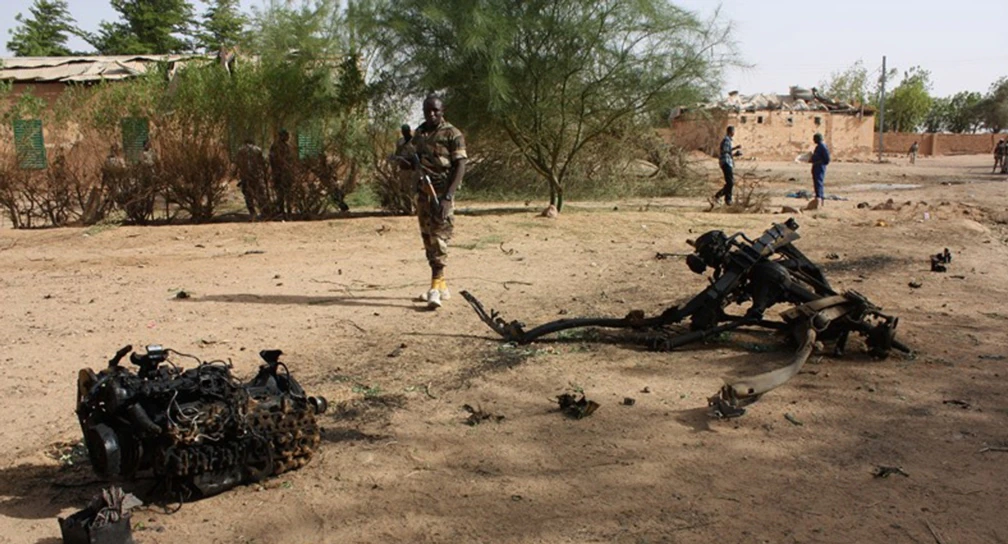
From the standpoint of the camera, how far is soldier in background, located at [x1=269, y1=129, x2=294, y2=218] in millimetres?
13336

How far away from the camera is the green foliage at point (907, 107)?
6241cm

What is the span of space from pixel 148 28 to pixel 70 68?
13003mm

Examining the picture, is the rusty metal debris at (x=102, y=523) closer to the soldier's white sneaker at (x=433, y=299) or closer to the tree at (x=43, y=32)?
the soldier's white sneaker at (x=433, y=299)

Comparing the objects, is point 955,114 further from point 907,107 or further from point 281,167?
point 281,167

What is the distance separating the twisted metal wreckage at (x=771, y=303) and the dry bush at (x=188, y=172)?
908 centimetres

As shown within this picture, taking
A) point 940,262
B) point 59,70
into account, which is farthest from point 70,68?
point 940,262

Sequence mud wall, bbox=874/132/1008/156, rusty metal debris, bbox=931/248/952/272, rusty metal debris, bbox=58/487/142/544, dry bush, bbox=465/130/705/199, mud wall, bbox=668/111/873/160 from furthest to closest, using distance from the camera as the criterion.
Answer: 1. mud wall, bbox=874/132/1008/156
2. mud wall, bbox=668/111/873/160
3. dry bush, bbox=465/130/705/199
4. rusty metal debris, bbox=931/248/952/272
5. rusty metal debris, bbox=58/487/142/544

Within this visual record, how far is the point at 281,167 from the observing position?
43.9ft

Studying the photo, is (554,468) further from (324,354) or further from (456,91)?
(456,91)

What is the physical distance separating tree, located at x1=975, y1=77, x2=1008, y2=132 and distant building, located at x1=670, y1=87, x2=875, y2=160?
26.5 m

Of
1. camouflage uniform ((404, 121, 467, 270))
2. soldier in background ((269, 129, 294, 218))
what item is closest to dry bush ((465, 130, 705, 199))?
soldier in background ((269, 129, 294, 218))

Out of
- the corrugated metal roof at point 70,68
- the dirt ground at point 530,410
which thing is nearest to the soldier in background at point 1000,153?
the dirt ground at point 530,410

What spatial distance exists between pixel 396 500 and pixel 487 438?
708 mm

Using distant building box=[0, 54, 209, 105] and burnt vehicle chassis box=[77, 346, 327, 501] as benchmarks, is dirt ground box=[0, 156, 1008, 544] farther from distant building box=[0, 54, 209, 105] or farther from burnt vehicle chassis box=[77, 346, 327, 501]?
distant building box=[0, 54, 209, 105]
